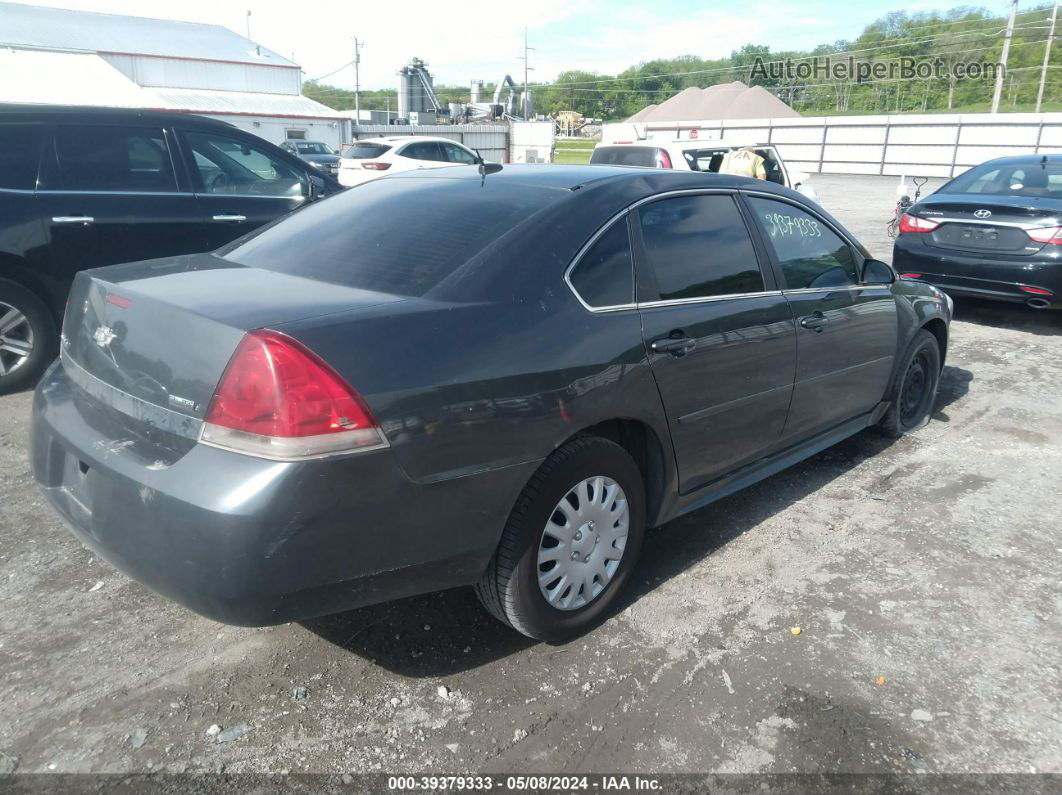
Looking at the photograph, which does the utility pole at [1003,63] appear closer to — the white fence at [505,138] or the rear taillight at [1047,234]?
the white fence at [505,138]

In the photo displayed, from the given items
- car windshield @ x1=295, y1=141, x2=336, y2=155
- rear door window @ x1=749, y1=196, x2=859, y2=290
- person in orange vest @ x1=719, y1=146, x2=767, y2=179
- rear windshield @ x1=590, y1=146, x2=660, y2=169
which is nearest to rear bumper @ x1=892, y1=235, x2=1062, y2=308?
rear door window @ x1=749, y1=196, x2=859, y2=290

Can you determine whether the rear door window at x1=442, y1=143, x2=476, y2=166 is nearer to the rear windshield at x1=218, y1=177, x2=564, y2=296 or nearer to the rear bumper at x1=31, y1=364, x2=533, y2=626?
the rear windshield at x1=218, y1=177, x2=564, y2=296

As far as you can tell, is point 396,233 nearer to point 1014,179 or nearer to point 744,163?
point 1014,179

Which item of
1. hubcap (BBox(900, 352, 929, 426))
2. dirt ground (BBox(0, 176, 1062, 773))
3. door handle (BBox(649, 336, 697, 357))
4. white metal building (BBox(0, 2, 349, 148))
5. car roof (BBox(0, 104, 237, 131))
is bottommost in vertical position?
dirt ground (BBox(0, 176, 1062, 773))

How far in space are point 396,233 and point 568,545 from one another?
1.31 metres

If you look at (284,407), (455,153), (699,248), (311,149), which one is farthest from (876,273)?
(311,149)

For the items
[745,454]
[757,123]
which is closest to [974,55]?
[757,123]

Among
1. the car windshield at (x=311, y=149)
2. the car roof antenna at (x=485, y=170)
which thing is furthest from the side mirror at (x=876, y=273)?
the car windshield at (x=311, y=149)

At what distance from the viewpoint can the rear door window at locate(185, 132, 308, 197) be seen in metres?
6.17

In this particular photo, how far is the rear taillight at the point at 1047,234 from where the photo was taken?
291 inches

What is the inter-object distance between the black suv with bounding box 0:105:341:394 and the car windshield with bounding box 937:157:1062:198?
7085 mm

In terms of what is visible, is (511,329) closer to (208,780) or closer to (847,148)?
(208,780)

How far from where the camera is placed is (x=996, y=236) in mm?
7762

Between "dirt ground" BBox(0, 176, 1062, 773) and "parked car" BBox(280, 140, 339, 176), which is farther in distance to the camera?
"parked car" BBox(280, 140, 339, 176)
